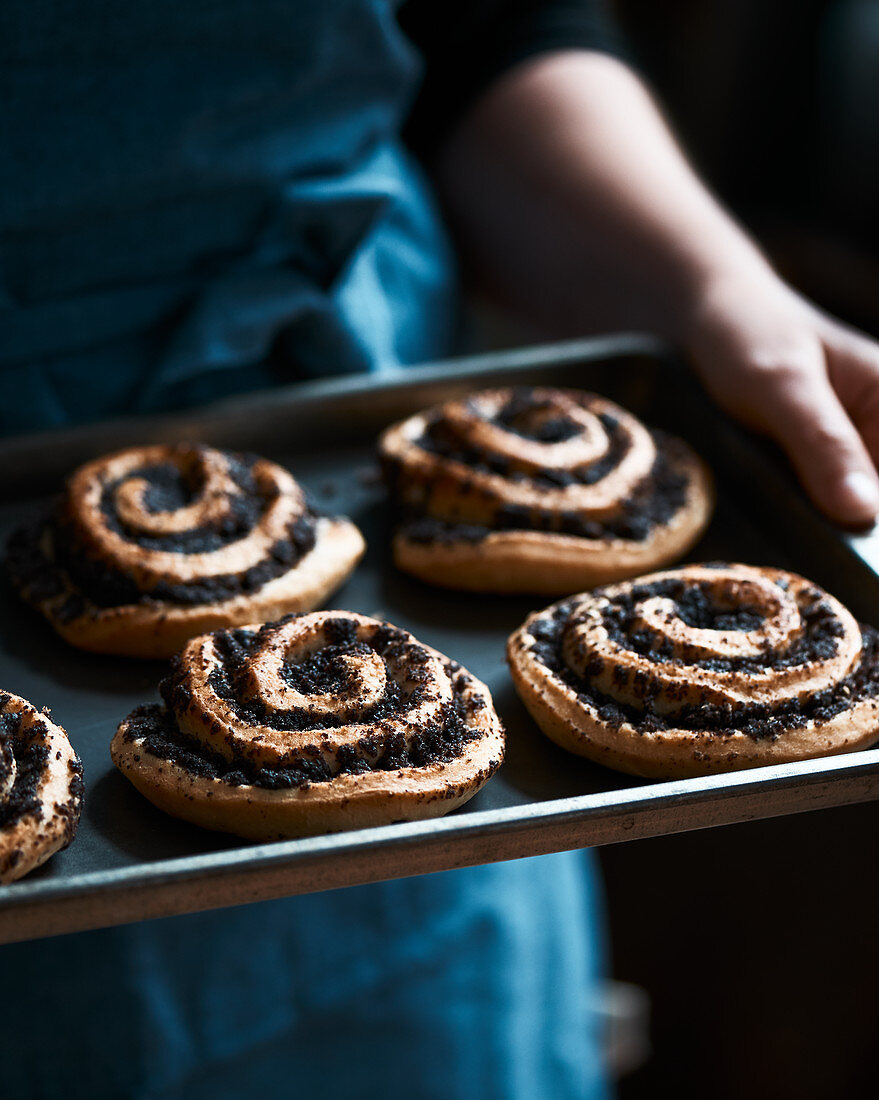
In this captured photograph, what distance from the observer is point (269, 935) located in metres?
1.55

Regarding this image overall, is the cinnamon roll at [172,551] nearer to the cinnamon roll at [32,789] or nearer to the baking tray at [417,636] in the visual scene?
the baking tray at [417,636]

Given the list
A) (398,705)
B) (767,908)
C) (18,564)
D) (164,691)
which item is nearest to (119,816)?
(164,691)

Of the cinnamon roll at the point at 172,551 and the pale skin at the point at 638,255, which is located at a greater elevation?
the pale skin at the point at 638,255

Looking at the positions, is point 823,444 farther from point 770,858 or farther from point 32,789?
point 770,858

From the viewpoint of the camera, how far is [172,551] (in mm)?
1339

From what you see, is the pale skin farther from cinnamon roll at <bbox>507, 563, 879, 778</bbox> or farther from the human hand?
cinnamon roll at <bbox>507, 563, 879, 778</bbox>

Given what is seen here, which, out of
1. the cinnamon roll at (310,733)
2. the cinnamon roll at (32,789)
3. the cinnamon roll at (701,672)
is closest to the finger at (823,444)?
the cinnamon roll at (701,672)

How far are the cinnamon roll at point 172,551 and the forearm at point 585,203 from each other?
0.68 meters

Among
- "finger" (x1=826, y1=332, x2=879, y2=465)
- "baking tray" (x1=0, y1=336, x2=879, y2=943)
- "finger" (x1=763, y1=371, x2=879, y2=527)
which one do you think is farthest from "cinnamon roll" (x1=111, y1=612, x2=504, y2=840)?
"finger" (x1=826, y1=332, x2=879, y2=465)

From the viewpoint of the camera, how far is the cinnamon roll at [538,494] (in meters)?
1.37

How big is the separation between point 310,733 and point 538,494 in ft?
1.71

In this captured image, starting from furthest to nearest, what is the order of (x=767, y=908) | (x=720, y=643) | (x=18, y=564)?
(x=767, y=908) → (x=18, y=564) → (x=720, y=643)

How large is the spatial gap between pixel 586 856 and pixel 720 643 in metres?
1.16

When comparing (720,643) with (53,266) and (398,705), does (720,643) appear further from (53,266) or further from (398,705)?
(53,266)
